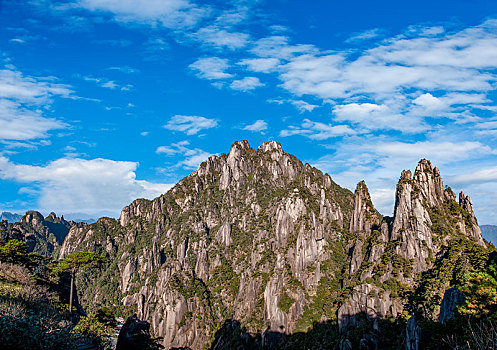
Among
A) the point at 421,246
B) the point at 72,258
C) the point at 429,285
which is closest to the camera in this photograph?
the point at 72,258

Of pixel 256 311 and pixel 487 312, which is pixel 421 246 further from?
pixel 487 312

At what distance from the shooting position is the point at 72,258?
61.9 meters

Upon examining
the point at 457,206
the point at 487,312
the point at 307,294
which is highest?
the point at 457,206

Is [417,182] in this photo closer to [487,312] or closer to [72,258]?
[487,312]

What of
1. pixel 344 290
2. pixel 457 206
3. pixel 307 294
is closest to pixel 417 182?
pixel 457 206

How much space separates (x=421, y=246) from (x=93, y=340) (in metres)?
135

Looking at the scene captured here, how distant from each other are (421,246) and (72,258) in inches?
5274

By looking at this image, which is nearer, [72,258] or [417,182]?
[72,258]

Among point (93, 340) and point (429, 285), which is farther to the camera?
point (429, 285)

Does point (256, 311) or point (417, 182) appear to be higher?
point (417, 182)

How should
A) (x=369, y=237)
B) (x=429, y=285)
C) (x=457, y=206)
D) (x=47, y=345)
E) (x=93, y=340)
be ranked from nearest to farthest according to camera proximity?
(x=47, y=345) < (x=93, y=340) < (x=429, y=285) < (x=457, y=206) < (x=369, y=237)

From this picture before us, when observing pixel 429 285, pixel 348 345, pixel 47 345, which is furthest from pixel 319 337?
pixel 47 345

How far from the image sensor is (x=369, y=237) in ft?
567

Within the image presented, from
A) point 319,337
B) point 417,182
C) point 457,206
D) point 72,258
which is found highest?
point 417,182
